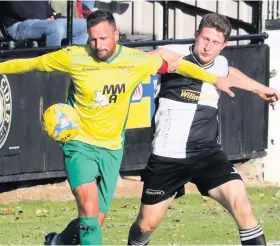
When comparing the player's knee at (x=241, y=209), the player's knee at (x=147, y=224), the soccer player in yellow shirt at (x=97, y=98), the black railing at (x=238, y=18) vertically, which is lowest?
the player's knee at (x=147, y=224)

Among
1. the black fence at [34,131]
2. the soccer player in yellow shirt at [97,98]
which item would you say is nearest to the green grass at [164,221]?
the black fence at [34,131]

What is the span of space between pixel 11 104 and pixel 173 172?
167 inches

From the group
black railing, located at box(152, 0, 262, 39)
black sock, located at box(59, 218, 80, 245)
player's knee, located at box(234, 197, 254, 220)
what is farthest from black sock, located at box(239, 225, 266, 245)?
black railing, located at box(152, 0, 262, 39)

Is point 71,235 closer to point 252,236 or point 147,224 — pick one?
point 147,224

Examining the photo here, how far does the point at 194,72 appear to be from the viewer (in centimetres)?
915

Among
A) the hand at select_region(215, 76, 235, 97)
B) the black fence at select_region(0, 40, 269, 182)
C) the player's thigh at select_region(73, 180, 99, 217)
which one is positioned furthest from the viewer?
the black fence at select_region(0, 40, 269, 182)

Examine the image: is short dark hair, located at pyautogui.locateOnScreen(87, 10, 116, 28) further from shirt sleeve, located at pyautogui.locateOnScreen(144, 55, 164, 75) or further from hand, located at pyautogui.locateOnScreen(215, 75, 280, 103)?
hand, located at pyautogui.locateOnScreen(215, 75, 280, 103)

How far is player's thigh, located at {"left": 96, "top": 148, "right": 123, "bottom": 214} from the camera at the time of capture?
9.27 metres

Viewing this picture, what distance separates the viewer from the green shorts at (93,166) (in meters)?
9.03

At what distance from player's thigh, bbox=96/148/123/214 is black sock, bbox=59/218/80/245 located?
263mm

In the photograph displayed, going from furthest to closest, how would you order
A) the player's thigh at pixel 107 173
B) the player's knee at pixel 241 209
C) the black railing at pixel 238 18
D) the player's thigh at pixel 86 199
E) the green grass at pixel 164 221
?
the black railing at pixel 238 18 < the green grass at pixel 164 221 < the player's thigh at pixel 107 173 < the player's knee at pixel 241 209 < the player's thigh at pixel 86 199

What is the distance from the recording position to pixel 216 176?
9266 millimetres

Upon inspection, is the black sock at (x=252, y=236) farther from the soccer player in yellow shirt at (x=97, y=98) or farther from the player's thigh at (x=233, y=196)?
the soccer player in yellow shirt at (x=97, y=98)

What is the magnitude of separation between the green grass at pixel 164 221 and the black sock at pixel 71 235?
162 centimetres
